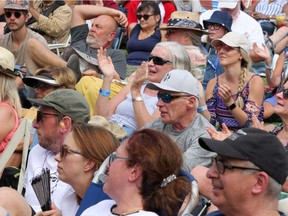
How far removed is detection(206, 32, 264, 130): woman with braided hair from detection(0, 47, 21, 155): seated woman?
1887mm

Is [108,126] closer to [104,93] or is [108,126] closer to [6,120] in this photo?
[6,120]

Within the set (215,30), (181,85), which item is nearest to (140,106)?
(181,85)

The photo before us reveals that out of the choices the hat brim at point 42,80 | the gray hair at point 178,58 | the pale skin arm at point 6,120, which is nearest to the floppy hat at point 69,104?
the pale skin arm at point 6,120

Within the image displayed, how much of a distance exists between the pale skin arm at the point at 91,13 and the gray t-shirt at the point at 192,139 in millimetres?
3170

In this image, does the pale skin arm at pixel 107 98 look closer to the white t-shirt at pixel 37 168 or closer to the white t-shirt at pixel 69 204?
the white t-shirt at pixel 37 168

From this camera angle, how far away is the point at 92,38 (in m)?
8.97

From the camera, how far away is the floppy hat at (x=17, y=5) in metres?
10.2

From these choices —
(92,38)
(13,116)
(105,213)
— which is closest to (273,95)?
(92,38)

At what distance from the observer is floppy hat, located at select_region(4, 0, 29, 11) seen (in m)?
10.2

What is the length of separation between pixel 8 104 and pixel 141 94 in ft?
4.08

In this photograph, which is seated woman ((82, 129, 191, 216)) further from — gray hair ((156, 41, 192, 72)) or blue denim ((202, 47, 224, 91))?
blue denim ((202, 47, 224, 91))

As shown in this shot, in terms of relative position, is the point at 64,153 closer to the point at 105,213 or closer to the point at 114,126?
the point at 105,213

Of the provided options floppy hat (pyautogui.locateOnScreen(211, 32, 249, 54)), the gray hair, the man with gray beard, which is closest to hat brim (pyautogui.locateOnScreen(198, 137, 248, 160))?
the gray hair

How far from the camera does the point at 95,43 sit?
895cm
